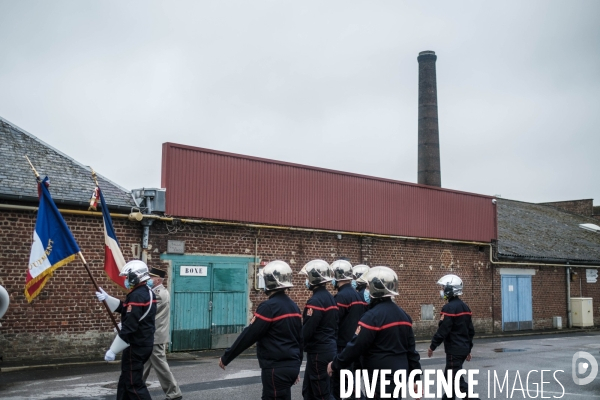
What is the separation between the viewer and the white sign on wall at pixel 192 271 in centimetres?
1625

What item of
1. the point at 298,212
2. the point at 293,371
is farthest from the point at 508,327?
the point at 293,371

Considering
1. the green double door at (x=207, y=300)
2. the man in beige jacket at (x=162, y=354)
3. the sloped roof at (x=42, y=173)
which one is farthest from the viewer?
the green double door at (x=207, y=300)

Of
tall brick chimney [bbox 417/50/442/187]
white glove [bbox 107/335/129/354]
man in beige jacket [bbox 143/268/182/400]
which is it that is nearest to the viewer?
white glove [bbox 107/335/129/354]

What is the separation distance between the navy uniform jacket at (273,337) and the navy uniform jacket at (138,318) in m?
1.39

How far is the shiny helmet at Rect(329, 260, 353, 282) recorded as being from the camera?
9.59m

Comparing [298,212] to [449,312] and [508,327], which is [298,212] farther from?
[508,327]

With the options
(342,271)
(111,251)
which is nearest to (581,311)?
(342,271)

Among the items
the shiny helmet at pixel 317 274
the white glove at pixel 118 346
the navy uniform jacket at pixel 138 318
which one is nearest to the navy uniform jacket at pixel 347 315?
the shiny helmet at pixel 317 274

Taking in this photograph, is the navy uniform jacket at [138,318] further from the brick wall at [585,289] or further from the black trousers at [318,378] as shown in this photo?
the brick wall at [585,289]

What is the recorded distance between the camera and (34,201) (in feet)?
45.0

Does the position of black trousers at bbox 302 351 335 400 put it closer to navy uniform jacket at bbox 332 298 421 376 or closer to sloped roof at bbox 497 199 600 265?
navy uniform jacket at bbox 332 298 421 376

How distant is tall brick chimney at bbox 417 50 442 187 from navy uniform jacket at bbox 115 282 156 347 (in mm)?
26036

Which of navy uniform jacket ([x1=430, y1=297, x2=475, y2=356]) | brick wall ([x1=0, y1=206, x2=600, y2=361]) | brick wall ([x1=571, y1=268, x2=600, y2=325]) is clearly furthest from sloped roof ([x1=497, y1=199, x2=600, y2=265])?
navy uniform jacket ([x1=430, y1=297, x2=475, y2=356])

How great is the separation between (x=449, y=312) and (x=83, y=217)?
8.71m
